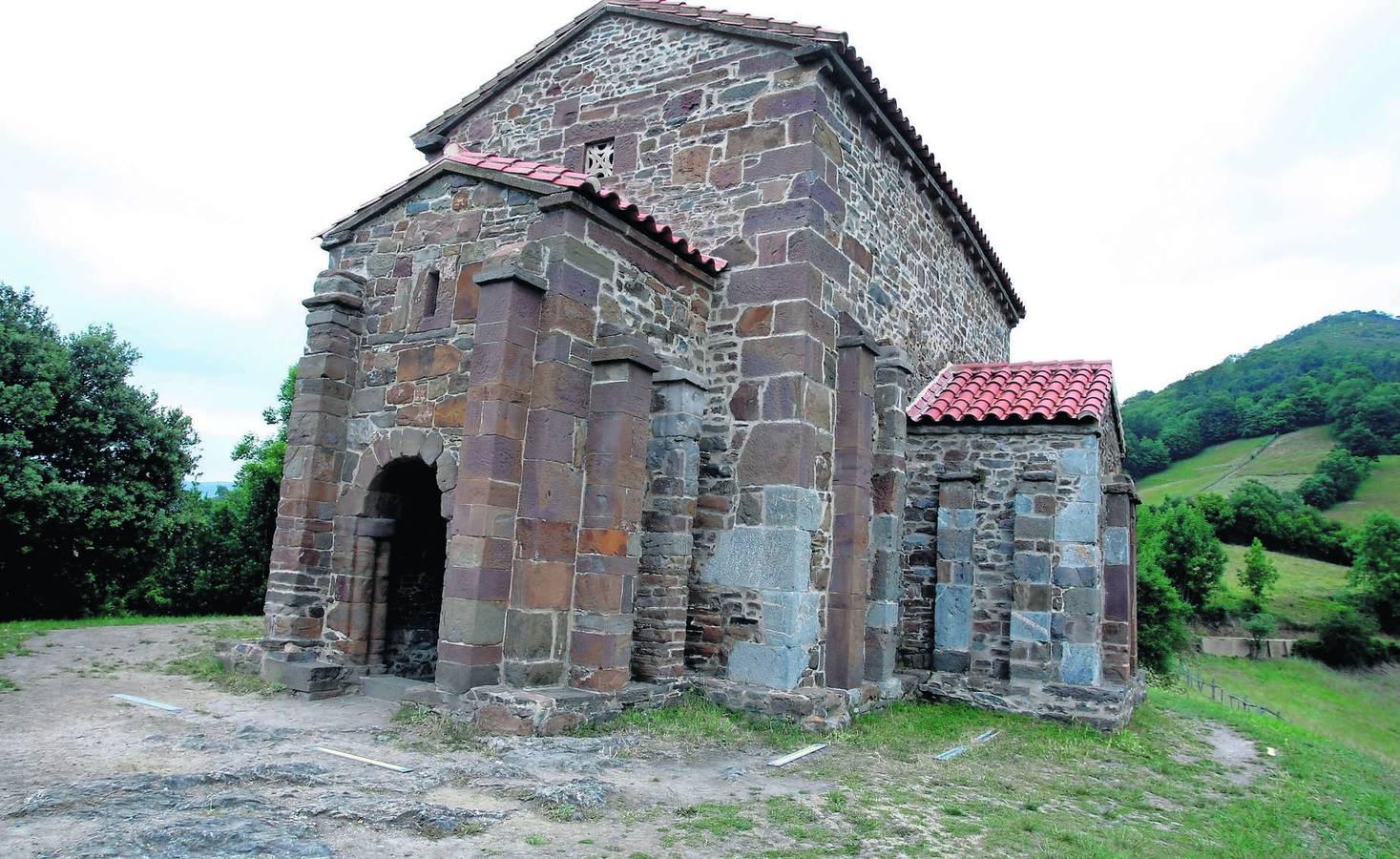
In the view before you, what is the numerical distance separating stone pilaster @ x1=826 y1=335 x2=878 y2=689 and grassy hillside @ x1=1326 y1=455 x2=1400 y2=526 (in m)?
59.8

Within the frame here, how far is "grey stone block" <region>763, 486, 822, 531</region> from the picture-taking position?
9.35 meters

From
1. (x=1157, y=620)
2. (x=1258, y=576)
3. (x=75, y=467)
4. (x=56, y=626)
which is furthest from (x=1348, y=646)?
(x=75, y=467)

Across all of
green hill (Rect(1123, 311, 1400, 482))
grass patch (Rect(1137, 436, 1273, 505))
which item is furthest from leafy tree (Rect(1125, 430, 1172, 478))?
grass patch (Rect(1137, 436, 1273, 505))

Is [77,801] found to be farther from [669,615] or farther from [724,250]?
[724,250]

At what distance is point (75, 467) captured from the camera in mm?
18391

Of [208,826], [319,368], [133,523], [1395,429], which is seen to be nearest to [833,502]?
[319,368]

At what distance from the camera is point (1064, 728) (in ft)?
34.6

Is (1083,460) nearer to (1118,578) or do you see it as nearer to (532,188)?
(1118,578)

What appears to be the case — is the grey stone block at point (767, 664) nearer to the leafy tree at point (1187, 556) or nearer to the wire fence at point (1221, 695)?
the wire fence at point (1221, 695)

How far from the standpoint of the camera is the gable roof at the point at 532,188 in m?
8.74

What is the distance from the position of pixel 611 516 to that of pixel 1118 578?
861 centimetres

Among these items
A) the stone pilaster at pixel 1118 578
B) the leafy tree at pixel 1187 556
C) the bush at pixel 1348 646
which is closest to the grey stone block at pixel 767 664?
the stone pilaster at pixel 1118 578

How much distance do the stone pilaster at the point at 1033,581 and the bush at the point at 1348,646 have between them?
1402 inches

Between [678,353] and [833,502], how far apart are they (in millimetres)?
2583
